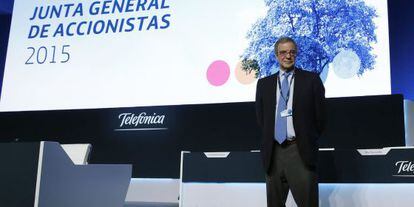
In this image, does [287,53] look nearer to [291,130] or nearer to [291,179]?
[291,130]

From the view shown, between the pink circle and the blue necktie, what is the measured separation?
1.82 m

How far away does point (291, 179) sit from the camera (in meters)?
2.19

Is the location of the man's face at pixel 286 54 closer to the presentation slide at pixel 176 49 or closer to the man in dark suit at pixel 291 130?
the man in dark suit at pixel 291 130

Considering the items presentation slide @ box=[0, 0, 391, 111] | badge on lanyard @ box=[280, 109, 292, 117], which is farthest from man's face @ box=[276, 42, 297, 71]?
presentation slide @ box=[0, 0, 391, 111]

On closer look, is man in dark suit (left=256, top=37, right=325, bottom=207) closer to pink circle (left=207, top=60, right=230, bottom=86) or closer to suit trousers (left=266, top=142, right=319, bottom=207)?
suit trousers (left=266, top=142, right=319, bottom=207)

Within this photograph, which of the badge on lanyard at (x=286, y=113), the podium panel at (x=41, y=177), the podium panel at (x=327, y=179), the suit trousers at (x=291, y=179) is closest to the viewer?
the podium panel at (x=41, y=177)

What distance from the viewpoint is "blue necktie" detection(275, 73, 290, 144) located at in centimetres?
224

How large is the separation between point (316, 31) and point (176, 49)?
123 cm

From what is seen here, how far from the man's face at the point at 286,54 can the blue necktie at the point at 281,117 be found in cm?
5

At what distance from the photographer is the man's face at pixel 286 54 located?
2275 mm

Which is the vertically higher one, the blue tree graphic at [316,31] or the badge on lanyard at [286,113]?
the blue tree graphic at [316,31]

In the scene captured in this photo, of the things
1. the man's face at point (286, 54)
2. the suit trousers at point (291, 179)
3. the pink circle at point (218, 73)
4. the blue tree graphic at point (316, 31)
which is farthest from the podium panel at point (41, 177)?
the blue tree graphic at point (316, 31)

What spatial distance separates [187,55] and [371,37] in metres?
1.54

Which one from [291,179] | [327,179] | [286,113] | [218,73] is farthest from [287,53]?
[218,73]
